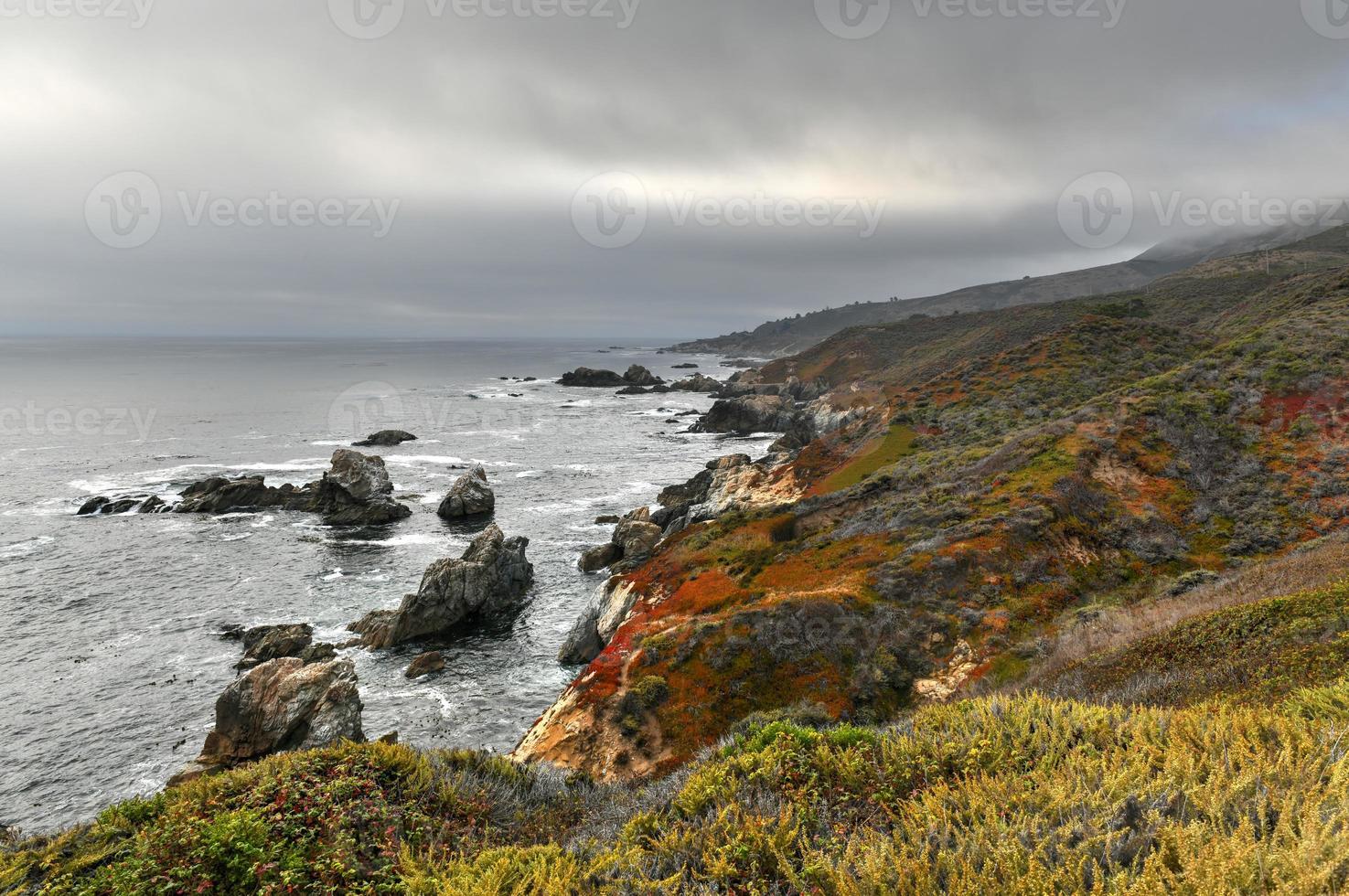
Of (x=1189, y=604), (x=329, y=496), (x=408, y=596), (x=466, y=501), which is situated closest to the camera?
(x=1189, y=604)

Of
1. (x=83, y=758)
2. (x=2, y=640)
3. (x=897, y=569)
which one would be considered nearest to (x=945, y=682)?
(x=897, y=569)

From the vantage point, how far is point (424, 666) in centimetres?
3025

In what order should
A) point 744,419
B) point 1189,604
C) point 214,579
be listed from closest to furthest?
point 1189,604, point 214,579, point 744,419

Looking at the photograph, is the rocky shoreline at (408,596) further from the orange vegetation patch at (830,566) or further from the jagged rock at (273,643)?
the orange vegetation patch at (830,566)

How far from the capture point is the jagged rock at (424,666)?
29.9 metres

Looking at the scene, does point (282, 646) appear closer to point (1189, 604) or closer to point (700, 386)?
point (1189, 604)

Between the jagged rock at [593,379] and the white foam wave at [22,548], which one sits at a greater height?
the jagged rock at [593,379]

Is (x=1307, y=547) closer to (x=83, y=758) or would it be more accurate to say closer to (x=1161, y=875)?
(x=1161, y=875)

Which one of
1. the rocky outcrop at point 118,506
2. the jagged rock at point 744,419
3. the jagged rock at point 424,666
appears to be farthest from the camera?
the jagged rock at point 744,419

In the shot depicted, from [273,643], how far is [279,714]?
9699mm

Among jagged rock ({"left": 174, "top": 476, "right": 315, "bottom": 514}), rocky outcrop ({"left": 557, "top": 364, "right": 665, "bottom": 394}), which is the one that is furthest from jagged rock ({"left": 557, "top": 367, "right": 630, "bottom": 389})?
jagged rock ({"left": 174, "top": 476, "right": 315, "bottom": 514})

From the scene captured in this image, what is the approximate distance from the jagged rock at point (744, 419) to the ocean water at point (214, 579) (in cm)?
728

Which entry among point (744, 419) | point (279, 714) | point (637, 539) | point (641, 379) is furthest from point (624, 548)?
point (641, 379)

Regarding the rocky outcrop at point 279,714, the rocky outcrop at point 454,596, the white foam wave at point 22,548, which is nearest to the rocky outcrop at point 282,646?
the rocky outcrop at point 454,596
